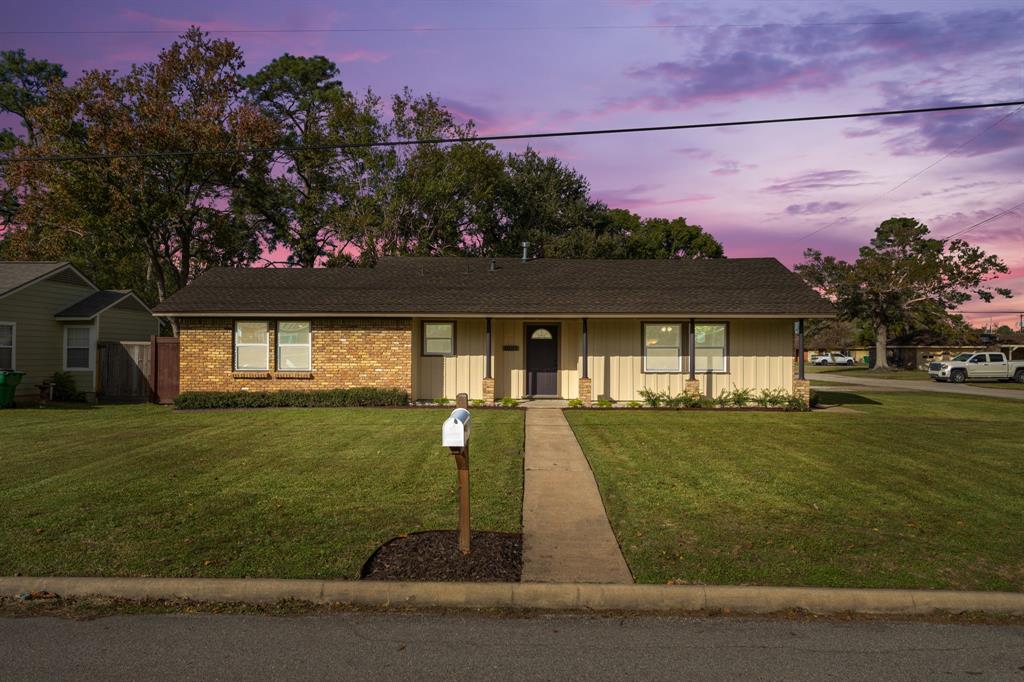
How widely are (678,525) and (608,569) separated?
1492mm

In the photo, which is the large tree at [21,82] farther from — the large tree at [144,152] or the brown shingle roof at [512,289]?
the brown shingle roof at [512,289]

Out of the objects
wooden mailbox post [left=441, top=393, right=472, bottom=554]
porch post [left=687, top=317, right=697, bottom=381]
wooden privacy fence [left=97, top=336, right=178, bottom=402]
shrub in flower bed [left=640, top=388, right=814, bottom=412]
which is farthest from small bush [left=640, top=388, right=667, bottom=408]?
wooden privacy fence [left=97, top=336, right=178, bottom=402]

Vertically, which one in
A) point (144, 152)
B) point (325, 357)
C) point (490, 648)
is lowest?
point (490, 648)

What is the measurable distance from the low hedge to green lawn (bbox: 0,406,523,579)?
3.85 m

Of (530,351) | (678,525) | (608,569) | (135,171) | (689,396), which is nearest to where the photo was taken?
(608,569)

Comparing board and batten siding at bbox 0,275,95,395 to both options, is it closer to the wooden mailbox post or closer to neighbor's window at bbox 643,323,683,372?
neighbor's window at bbox 643,323,683,372

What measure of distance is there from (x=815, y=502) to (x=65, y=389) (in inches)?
857

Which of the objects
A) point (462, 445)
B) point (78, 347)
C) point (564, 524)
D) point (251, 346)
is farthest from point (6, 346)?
point (462, 445)

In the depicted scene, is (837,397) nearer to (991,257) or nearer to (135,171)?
(135,171)

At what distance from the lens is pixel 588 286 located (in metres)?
21.1

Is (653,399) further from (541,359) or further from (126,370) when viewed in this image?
(126,370)

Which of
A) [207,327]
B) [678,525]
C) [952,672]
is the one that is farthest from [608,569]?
[207,327]

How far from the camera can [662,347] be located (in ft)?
65.2

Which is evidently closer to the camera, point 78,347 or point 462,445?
point 462,445
